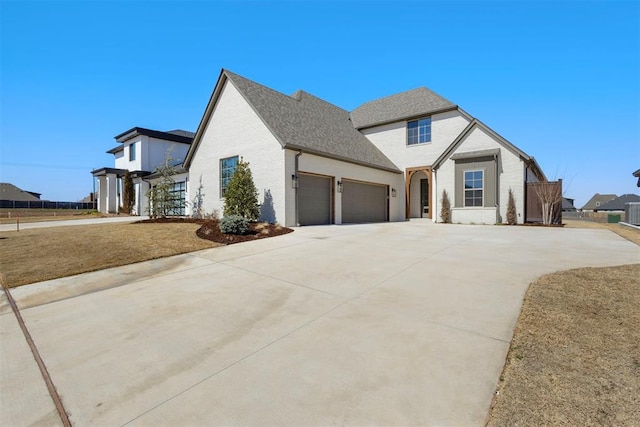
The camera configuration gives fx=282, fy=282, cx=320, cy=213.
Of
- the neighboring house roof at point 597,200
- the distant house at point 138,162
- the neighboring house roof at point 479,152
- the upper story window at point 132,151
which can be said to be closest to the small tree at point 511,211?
the neighboring house roof at point 479,152

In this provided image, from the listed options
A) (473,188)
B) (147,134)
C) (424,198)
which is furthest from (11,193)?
(473,188)

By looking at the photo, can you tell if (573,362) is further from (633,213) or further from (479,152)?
(633,213)

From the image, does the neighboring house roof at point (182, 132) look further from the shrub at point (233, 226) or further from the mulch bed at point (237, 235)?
the shrub at point (233, 226)

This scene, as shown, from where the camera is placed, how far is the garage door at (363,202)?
55.9 ft

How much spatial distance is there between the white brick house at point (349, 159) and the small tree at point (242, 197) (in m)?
0.81

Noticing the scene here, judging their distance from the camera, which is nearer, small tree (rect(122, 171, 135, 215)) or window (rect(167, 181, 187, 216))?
window (rect(167, 181, 187, 216))

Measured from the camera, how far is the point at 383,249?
7.68 meters

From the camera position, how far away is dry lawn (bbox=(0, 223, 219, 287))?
626 cm

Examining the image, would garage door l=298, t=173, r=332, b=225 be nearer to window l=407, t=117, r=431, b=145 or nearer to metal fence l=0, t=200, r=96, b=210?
window l=407, t=117, r=431, b=145

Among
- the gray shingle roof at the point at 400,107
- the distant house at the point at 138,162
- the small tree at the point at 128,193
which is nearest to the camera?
the gray shingle roof at the point at 400,107

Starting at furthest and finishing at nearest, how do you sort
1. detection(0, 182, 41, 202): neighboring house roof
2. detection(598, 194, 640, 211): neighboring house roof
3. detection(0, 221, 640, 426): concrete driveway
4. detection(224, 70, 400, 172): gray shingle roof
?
detection(598, 194, 640, 211): neighboring house roof → detection(0, 182, 41, 202): neighboring house roof → detection(224, 70, 400, 172): gray shingle roof → detection(0, 221, 640, 426): concrete driveway

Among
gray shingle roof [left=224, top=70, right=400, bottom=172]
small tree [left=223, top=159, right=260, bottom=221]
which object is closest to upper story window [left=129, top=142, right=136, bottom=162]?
gray shingle roof [left=224, top=70, right=400, bottom=172]

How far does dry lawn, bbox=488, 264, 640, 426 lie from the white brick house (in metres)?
10.6

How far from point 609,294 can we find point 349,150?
577 inches
